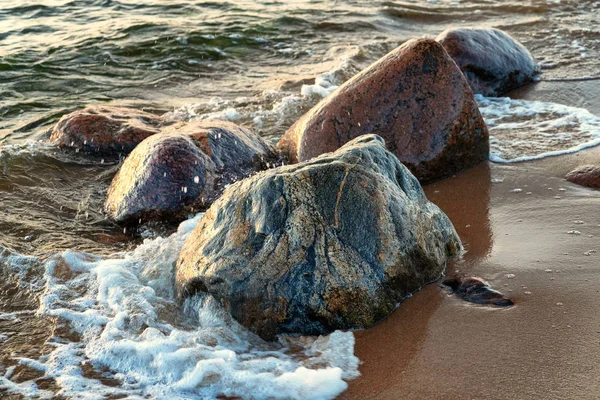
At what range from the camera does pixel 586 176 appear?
5137 millimetres

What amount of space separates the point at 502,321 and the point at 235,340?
1357 millimetres

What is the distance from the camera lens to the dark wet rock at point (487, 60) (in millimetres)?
7523

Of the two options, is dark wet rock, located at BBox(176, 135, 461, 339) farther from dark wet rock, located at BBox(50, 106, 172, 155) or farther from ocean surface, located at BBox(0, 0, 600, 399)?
dark wet rock, located at BBox(50, 106, 172, 155)

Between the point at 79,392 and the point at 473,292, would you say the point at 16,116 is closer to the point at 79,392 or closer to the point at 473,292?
the point at 79,392

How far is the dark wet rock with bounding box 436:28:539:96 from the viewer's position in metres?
7.52

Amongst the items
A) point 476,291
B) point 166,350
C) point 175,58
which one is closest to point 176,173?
point 166,350

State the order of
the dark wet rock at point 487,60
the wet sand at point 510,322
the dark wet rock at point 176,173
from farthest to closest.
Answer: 1. the dark wet rock at point 487,60
2. the dark wet rock at point 176,173
3. the wet sand at point 510,322

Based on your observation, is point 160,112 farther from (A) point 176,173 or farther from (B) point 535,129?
(B) point 535,129

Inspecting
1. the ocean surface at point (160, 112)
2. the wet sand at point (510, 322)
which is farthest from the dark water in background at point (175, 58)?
the wet sand at point (510, 322)

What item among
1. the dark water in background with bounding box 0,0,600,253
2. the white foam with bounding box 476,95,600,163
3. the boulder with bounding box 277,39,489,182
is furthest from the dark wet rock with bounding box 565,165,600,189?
the dark water in background with bounding box 0,0,600,253

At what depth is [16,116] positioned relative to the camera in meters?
7.54

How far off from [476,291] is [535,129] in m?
3.07

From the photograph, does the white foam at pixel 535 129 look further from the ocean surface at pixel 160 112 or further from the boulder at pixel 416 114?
the boulder at pixel 416 114

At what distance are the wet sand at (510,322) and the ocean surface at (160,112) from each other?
0.26 metres
